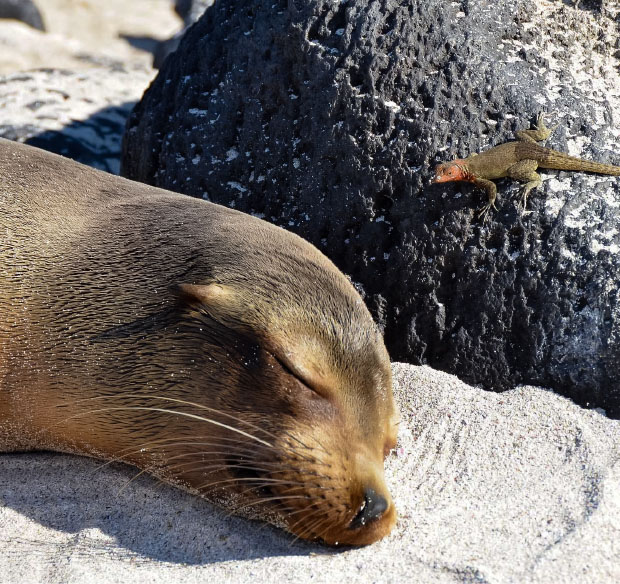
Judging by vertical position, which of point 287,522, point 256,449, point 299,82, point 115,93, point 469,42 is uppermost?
point 469,42

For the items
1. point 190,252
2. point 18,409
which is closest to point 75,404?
point 18,409

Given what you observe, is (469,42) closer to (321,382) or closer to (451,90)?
(451,90)

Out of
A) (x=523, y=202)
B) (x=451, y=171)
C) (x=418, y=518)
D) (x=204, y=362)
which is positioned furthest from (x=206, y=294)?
(x=523, y=202)

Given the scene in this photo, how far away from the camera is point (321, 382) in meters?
2.91

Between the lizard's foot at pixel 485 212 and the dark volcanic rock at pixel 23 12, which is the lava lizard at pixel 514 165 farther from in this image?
the dark volcanic rock at pixel 23 12

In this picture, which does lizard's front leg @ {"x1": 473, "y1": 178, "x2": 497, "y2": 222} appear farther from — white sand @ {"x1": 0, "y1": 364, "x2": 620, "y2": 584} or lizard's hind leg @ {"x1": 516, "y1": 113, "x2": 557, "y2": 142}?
white sand @ {"x1": 0, "y1": 364, "x2": 620, "y2": 584}

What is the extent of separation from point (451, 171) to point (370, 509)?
6.26 ft

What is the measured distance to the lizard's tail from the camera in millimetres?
4035

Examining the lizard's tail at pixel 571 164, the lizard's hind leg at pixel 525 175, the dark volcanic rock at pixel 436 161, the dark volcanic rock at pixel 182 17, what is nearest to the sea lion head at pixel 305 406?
the dark volcanic rock at pixel 436 161

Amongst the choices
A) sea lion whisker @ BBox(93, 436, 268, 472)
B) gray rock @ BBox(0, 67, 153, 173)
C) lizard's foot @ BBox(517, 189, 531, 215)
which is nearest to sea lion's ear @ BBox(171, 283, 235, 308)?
sea lion whisker @ BBox(93, 436, 268, 472)

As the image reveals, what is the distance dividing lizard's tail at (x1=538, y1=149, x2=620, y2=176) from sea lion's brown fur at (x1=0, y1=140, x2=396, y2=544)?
53.0 inches

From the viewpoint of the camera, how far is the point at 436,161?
414 centimetres

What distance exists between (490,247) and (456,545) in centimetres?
162

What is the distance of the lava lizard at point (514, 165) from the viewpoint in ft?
13.1
